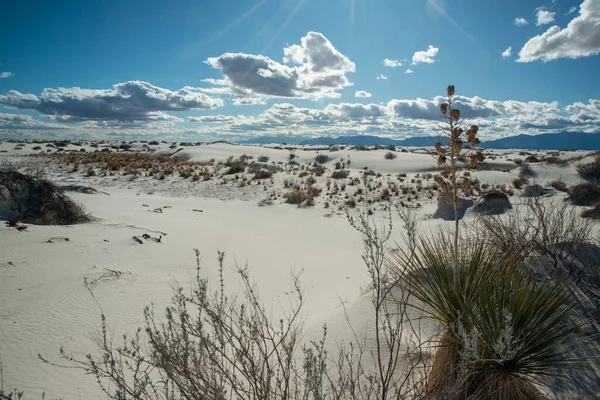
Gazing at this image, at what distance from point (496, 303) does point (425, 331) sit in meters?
1.72

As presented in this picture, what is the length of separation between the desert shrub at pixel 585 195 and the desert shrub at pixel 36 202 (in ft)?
54.3

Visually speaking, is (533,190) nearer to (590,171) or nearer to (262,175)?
(262,175)

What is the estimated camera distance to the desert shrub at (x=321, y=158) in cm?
3698

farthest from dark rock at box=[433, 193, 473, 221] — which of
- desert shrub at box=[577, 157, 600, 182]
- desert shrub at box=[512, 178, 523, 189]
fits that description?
desert shrub at box=[577, 157, 600, 182]

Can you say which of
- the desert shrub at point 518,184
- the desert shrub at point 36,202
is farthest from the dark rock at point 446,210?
the desert shrub at point 36,202

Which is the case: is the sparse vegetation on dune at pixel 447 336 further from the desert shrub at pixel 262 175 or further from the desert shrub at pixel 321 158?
the desert shrub at pixel 321 158

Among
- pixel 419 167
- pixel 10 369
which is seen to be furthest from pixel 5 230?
pixel 419 167

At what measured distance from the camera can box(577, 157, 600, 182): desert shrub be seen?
64.0ft

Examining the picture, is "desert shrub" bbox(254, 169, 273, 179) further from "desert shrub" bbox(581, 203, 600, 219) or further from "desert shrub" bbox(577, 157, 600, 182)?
"desert shrub" bbox(577, 157, 600, 182)

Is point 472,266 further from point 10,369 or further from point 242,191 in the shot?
point 242,191

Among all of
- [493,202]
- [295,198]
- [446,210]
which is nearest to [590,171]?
[493,202]

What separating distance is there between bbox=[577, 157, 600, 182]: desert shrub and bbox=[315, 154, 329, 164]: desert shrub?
72.8ft

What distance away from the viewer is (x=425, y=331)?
387 centimetres

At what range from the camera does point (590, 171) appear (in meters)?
19.9
